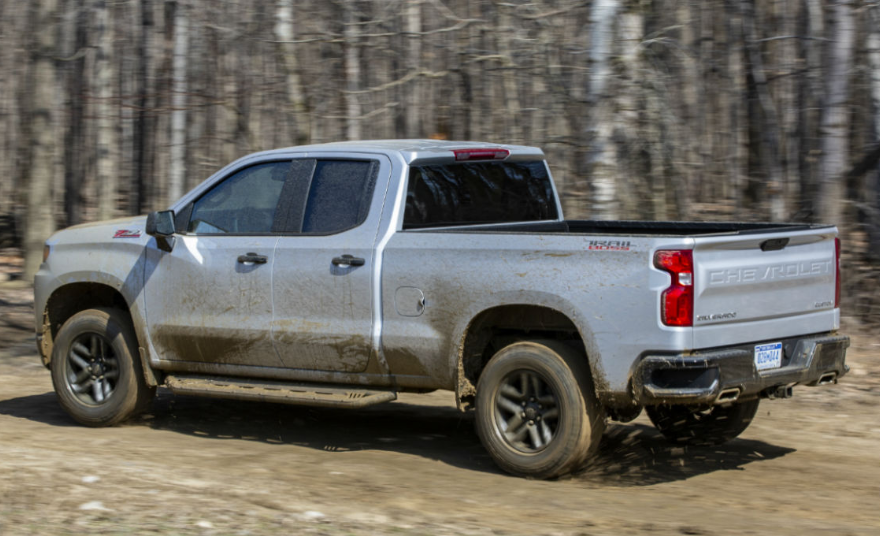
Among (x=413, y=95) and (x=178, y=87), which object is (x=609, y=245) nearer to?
(x=178, y=87)

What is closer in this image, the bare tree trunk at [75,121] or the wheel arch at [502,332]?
the wheel arch at [502,332]

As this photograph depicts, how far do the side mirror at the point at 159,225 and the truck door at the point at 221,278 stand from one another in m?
0.16

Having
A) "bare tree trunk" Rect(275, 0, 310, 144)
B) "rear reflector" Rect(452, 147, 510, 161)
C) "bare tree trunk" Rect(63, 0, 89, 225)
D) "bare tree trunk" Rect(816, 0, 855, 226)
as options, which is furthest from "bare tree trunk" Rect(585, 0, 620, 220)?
"bare tree trunk" Rect(63, 0, 89, 225)

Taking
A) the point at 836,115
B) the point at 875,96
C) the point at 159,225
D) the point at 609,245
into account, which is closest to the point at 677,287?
the point at 609,245

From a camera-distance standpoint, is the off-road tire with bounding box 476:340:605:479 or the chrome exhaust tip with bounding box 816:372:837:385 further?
the chrome exhaust tip with bounding box 816:372:837:385

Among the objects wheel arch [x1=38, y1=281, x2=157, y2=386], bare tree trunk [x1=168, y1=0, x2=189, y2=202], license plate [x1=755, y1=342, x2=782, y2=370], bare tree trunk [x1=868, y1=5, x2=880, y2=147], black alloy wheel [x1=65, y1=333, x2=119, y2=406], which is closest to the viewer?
license plate [x1=755, y1=342, x2=782, y2=370]

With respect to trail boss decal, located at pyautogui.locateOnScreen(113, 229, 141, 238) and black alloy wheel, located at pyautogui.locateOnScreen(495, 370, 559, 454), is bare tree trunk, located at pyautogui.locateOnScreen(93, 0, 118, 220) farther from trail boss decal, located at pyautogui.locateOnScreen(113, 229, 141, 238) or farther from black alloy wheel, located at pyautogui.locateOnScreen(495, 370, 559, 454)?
black alloy wheel, located at pyautogui.locateOnScreen(495, 370, 559, 454)

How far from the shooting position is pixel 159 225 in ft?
22.1

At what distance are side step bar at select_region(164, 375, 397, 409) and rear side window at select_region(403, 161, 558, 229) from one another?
106 centimetres

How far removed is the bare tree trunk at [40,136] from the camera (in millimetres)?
14078

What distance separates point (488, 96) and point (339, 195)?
36.8 feet

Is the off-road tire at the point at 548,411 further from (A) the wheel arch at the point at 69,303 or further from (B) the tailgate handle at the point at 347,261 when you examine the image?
(A) the wheel arch at the point at 69,303

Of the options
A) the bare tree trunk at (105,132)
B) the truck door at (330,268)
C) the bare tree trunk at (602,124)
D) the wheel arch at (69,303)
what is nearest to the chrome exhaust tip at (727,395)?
the truck door at (330,268)

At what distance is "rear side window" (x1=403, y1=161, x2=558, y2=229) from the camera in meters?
6.32
